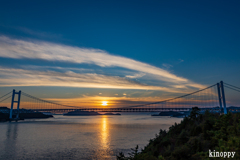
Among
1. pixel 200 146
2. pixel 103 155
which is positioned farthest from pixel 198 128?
pixel 103 155

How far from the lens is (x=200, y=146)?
427 inches

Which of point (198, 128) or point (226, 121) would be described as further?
point (198, 128)

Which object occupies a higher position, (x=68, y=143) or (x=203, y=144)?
(x=203, y=144)

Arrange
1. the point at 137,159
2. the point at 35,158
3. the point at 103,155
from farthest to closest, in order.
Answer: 1. the point at 103,155
2. the point at 35,158
3. the point at 137,159

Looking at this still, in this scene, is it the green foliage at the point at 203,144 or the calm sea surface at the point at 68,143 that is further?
the calm sea surface at the point at 68,143

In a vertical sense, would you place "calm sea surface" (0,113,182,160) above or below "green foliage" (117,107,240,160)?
below

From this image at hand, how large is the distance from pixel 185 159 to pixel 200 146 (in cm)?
188

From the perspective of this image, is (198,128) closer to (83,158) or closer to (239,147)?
(239,147)

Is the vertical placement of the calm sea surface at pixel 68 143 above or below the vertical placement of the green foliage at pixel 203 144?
below

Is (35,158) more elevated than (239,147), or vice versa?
(239,147)

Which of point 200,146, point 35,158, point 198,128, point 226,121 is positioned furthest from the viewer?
point 35,158

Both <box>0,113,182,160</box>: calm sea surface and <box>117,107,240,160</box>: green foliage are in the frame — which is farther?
<box>0,113,182,160</box>: calm sea surface

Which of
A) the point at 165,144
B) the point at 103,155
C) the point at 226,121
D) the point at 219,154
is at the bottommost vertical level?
the point at 103,155

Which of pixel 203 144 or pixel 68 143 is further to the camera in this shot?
pixel 68 143
